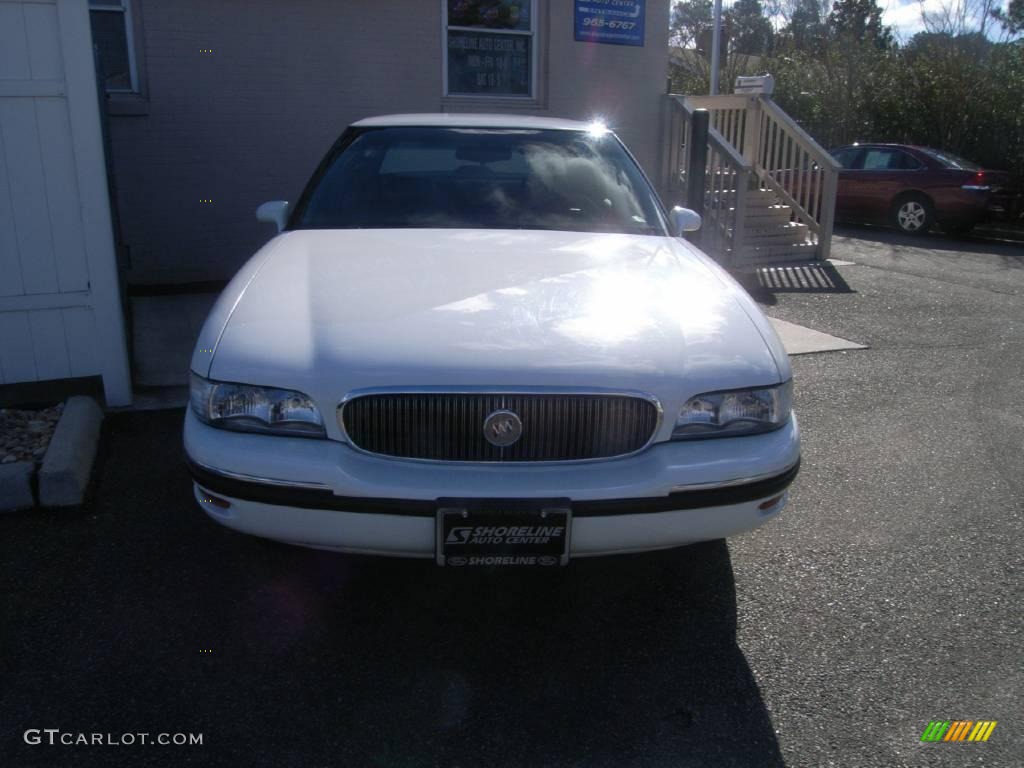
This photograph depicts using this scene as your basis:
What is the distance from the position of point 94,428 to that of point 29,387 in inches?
25.1

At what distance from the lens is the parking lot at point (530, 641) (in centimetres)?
250

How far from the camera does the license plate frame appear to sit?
257cm

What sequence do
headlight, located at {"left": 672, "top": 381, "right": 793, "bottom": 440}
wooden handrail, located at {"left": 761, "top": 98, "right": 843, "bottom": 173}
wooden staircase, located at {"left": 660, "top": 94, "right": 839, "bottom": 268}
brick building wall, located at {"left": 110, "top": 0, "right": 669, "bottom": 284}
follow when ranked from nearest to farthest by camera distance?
headlight, located at {"left": 672, "top": 381, "right": 793, "bottom": 440}
brick building wall, located at {"left": 110, "top": 0, "right": 669, "bottom": 284}
wooden staircase, located at {"left": 660, "top": 94, "right": 839, "bottom": 268}
wooden handrail, located at {"left": 761, "top": 98, "right": 843, "bottom": 173}

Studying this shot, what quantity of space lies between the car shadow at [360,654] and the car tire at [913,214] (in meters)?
12.5

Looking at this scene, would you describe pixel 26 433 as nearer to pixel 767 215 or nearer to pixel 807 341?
pixel 807 341

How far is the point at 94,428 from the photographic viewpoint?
4594mm

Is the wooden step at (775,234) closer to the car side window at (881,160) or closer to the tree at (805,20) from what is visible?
the car side window at (881,160)

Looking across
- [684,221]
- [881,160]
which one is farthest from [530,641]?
[881,160]

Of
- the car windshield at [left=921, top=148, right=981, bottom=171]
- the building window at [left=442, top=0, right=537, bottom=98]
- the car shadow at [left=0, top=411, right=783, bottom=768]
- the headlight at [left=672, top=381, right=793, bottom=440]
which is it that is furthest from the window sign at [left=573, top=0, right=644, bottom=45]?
the headlight at [left=672, top=381, right=793, bottom=440]

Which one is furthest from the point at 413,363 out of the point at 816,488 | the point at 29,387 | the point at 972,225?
the point at 972,225

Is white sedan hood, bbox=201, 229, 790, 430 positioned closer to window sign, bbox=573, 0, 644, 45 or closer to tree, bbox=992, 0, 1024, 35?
window sign, bbox=573, 0, 644, 45

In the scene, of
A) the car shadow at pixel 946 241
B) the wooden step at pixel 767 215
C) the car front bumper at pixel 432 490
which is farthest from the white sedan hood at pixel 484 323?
the car shadow at pixel 946 241

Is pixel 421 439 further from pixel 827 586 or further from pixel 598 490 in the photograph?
pixel 827 586

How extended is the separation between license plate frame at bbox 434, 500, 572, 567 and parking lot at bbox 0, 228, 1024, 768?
40 cm
